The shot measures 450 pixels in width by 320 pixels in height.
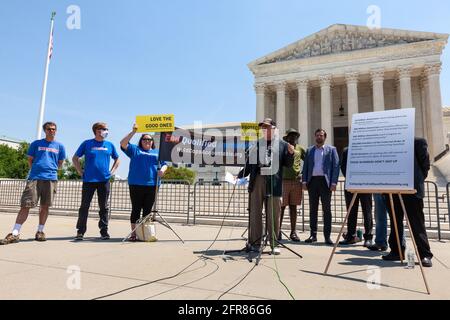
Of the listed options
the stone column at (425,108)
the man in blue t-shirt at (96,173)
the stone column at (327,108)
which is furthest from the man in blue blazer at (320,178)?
the stone column at (425,108)

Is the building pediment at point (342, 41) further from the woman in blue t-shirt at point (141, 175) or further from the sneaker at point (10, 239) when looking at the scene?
the sneaker at point (10, 239)

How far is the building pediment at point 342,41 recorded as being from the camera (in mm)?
31047

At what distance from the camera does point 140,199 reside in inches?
235

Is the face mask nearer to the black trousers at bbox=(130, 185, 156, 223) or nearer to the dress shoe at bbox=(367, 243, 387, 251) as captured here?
the black trousers at bbox=(130, 185, 156, 223)

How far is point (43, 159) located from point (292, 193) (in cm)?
500

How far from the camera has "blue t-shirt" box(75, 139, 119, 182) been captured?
235 inches

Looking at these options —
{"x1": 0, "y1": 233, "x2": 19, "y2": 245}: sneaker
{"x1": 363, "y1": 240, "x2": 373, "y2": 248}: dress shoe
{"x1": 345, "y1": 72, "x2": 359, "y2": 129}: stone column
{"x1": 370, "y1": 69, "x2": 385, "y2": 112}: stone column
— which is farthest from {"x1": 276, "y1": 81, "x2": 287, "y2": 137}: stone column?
{"x1": 0, "y1": 233, "x2": 19, "y2": 245}: sneaker

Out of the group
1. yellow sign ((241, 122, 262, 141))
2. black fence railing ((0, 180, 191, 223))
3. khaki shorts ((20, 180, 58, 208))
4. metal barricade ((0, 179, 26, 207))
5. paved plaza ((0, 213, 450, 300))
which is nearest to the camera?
paved plaza ((0, 213, 450, 300))

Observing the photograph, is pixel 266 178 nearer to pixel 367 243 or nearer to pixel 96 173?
pixel 367 243

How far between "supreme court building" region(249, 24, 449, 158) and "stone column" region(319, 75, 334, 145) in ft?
0.33

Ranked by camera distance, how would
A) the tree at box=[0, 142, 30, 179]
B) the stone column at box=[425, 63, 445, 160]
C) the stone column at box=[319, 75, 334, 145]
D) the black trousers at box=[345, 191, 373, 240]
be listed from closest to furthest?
the black trousers at box=[345, 191, 373, 240] → the stone column at box=[425, 63, 445, 160] → the stone column at box=[319, 75, 334, 145] → the tree at box=[0, 142, 30, 179]

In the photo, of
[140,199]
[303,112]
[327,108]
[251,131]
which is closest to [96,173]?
[140,199]

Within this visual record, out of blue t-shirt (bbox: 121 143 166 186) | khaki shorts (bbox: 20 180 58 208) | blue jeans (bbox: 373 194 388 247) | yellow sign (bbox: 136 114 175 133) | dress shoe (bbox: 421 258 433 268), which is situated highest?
yellow sign (bbox: 136 114 175 133)
